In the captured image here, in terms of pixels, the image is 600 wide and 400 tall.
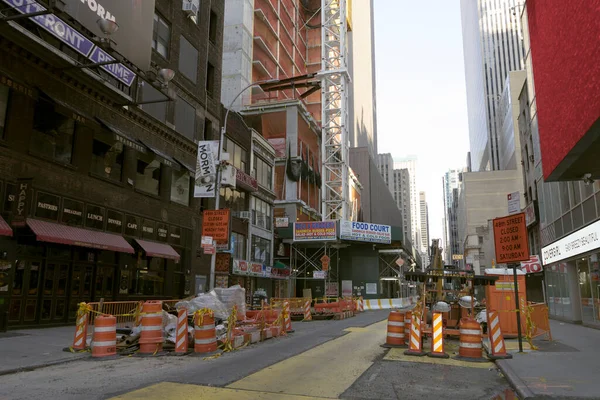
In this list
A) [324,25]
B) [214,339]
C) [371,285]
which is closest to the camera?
[214,339]

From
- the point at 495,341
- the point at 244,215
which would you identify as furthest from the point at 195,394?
the point at 244,215

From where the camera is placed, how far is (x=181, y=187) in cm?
2698

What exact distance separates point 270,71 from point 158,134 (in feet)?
121

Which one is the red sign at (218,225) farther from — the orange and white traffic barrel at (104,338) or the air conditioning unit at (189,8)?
the air conditioning unit at (189,8)

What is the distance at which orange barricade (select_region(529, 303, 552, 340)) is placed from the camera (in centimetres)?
1562

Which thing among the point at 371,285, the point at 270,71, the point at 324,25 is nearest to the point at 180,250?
the point at 371,285

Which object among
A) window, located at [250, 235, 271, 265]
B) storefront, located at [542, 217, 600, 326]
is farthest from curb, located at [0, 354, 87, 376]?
window, located at [250, 235, 271, 265]

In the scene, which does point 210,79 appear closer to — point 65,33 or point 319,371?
point 65,33

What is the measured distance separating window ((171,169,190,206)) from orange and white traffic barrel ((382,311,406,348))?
15.8 metres

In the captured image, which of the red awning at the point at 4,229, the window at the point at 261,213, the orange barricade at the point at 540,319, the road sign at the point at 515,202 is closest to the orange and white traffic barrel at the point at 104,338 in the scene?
the red awning at the point at 4,229

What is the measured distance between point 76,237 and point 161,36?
40.8 ft

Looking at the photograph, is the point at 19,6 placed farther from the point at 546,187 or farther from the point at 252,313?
the point at 546,187

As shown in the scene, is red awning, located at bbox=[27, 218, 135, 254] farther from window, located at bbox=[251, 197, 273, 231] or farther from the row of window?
window, located at bbox=[251, 197, 273, 231]

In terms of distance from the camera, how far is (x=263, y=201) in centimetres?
4025
